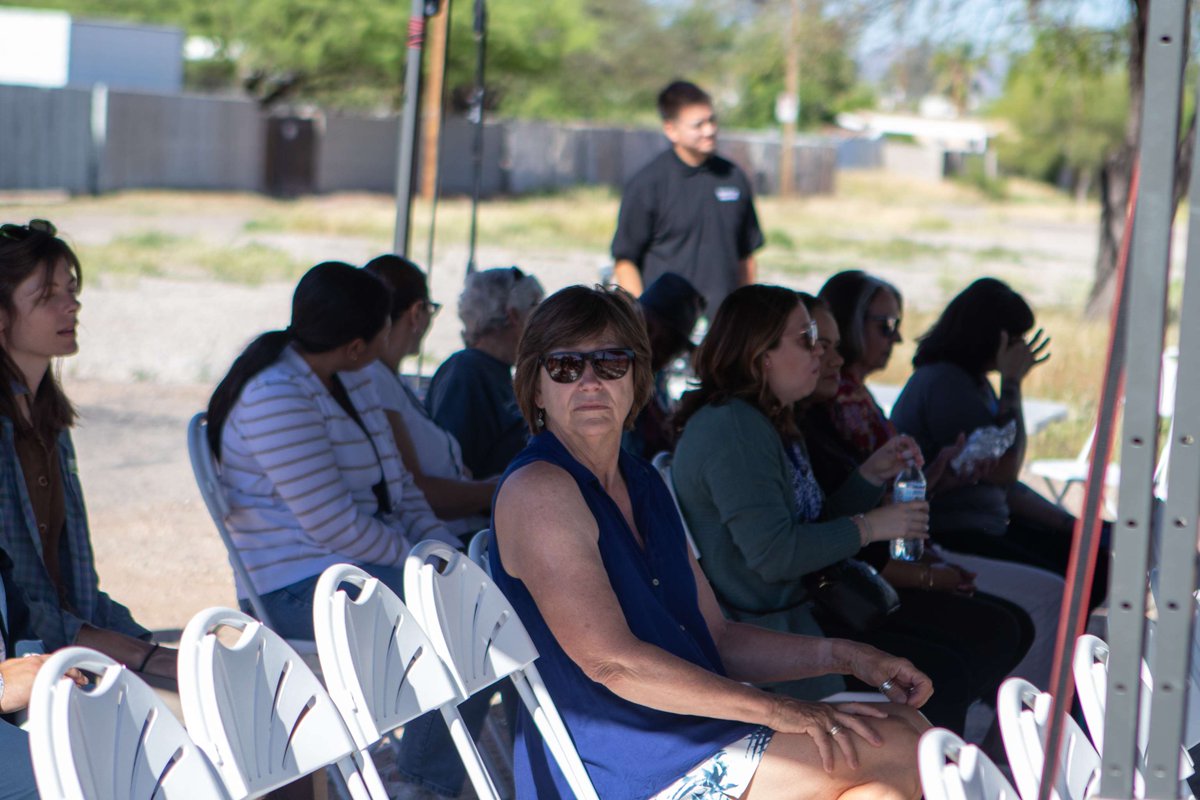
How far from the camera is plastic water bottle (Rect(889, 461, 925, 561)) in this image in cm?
381

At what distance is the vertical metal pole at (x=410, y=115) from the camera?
18.6ft

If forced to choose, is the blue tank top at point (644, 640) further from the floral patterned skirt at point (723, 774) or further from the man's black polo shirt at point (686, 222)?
the man's black polo shirt at point (686, 222)

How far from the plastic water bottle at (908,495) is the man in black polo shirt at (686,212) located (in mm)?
2783

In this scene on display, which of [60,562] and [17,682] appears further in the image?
[60,562]

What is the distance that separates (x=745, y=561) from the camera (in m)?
3.34

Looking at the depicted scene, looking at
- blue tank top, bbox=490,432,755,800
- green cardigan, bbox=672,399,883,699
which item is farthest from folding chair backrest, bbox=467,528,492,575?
green cardigan, bbox=672,399,883,699

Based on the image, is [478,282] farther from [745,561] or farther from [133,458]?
[133,458]

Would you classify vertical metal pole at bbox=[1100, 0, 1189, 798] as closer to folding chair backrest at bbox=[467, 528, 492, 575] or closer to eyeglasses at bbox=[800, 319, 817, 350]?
folding chair backrest at bbox=[467, 528, 492, 575]

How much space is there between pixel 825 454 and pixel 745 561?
24.8 inches

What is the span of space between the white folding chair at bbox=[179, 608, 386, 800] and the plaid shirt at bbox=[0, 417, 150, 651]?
83 centimetres

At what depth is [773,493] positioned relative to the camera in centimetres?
328

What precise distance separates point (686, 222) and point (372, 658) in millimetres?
4377

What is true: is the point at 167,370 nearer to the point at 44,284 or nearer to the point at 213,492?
the point at 213,492

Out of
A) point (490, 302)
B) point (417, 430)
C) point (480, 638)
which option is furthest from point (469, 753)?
point (490, 302)
